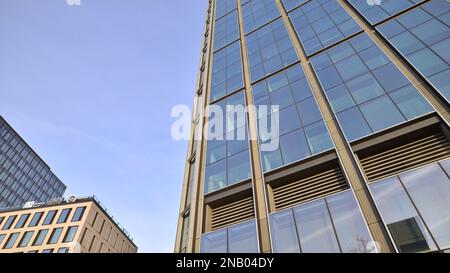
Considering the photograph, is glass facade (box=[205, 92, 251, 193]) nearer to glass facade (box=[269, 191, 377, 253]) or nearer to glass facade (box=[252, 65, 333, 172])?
glass facade (box=[252, 65, 333, 172])

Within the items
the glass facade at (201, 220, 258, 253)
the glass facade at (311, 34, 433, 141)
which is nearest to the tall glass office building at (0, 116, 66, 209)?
the glass facade at (201, 220, 258, 253)

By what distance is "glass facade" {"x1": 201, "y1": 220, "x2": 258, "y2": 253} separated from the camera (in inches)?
568

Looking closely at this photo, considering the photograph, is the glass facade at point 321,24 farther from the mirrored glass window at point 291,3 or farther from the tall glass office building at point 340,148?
the mirrored glass window at point 291,3

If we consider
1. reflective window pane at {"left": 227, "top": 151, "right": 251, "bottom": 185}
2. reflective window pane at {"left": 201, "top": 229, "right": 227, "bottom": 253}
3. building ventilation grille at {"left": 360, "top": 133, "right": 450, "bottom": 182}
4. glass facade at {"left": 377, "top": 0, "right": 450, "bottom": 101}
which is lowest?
reflective window pane at {"left": 201, "top": 229, "right": 227, "bottom": 253}

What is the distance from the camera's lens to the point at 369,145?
547 inches

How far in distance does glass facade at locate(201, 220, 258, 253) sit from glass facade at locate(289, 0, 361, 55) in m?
15.0

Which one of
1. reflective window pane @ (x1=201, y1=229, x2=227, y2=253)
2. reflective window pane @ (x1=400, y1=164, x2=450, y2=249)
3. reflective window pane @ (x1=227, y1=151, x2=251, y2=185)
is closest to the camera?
reflective window pane @ (x1=400, y1=164, x2=450, y2=249)

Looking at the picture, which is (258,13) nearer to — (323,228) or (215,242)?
(215,242)

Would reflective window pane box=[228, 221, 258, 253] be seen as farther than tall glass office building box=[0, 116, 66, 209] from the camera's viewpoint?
No

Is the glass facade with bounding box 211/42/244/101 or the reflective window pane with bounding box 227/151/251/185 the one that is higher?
the glass facade with bounding box 211/42/244/101

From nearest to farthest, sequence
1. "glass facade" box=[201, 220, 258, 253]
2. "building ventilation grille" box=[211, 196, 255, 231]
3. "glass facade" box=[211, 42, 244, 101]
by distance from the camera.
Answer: "glass facade" box=[201, 220, 258, 253]
"building ventilation grille" box=[211, 196, 255, 231]
"glass facade" box=[211, 42, 244, 101]

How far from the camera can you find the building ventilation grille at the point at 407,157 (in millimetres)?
12422

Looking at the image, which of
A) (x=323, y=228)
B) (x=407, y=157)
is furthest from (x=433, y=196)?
(x=323, y=228)

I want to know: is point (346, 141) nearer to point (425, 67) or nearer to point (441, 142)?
point (441, 142)
